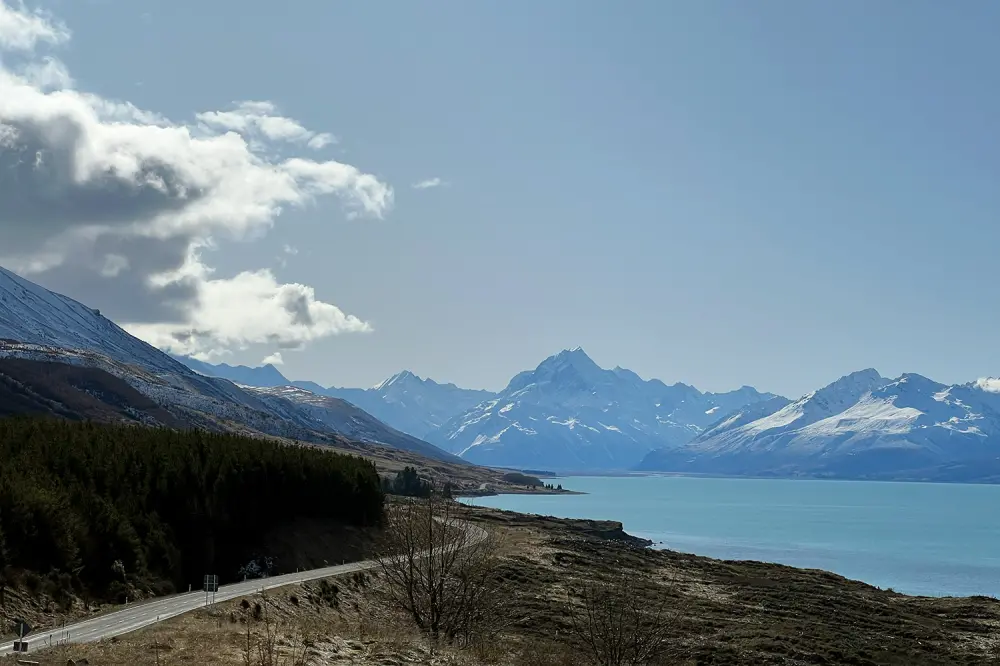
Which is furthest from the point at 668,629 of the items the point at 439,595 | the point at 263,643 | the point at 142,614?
the point at 142,614

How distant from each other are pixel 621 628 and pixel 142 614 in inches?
997

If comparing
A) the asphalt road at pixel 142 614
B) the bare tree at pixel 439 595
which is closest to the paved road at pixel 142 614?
the asphalt road at pixel 142 614

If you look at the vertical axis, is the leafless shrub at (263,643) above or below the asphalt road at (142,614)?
above

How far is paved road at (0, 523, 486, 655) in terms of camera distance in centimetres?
3866

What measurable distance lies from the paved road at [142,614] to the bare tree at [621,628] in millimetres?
20373

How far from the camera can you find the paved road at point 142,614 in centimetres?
3866

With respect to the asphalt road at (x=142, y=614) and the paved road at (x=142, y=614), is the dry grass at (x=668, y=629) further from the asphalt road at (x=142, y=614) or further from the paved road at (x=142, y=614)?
the asphalt road at (x=142, y=614)

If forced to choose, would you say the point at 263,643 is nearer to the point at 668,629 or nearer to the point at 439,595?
the point at 439,595

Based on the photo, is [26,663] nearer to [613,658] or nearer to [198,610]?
[198,610]

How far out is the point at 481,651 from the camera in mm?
38219

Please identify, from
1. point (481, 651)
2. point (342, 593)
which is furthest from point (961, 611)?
point (481, 651)

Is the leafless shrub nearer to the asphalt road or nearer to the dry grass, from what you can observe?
the dry grass

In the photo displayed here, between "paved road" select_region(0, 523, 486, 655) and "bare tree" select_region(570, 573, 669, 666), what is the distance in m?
20.4

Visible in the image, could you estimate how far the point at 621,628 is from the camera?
3794cm
